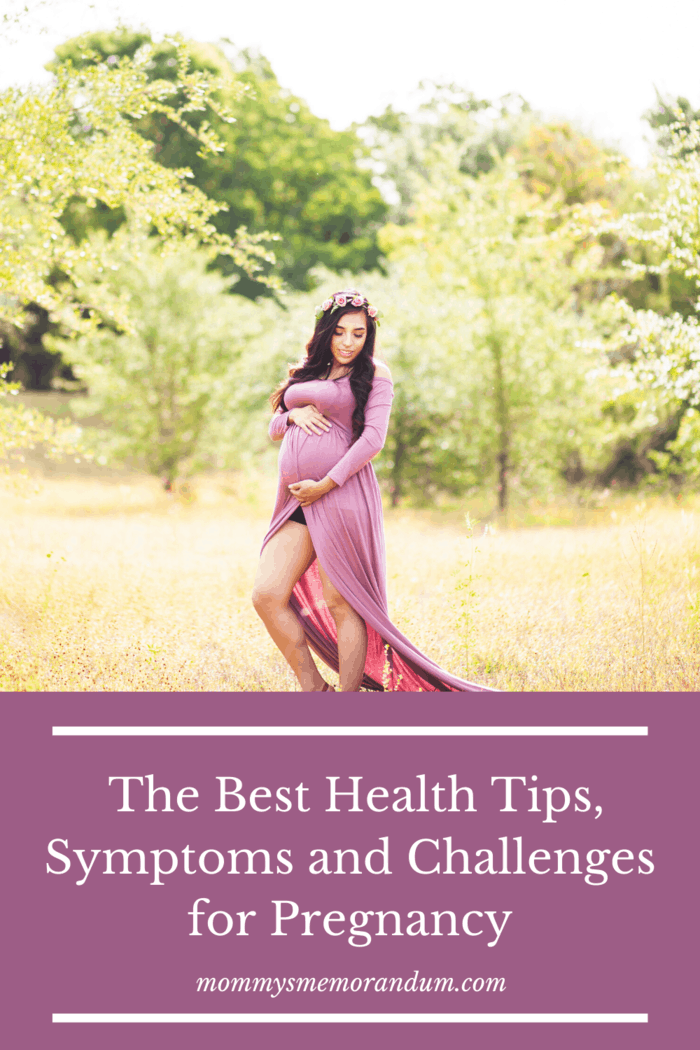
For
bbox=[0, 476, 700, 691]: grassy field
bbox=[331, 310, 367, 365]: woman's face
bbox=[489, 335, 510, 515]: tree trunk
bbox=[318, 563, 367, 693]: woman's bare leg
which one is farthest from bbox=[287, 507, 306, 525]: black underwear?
bbox=[489, 335, 510, 515]: tree trunk

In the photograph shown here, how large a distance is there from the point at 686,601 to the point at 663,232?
275cm

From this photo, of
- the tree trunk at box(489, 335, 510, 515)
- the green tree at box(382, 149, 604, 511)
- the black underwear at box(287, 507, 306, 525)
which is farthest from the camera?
the tree trunk at box(489, 335, 510, 515)

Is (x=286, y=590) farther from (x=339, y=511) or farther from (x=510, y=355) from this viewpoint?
(x=510, y=355)

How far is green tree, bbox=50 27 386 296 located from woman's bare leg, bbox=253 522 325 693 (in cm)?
2709

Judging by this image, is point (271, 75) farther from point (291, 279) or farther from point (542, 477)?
point (542, 477)

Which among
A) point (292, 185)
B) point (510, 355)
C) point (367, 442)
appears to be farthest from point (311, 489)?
point (292, 185)

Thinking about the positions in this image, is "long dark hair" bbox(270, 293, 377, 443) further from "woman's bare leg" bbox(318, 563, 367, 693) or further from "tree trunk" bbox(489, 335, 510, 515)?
"tree trunk" bbox(489, 335, 510, 515)

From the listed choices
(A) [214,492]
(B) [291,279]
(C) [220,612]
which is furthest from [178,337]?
(B) [291,279]

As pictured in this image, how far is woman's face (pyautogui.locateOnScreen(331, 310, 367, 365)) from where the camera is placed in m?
4.35

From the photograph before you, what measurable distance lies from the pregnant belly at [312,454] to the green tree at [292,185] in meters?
27.0

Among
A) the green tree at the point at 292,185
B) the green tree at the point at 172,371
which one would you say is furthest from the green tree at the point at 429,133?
the green tree at the point at 172,371

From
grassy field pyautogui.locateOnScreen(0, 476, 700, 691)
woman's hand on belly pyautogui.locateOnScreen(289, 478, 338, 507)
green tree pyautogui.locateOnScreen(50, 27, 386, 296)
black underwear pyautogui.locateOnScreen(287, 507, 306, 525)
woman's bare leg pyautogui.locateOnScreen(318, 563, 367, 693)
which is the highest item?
green tree pyautogui.locateOnScreen(50, 27, 386, 296)

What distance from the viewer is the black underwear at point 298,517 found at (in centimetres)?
447

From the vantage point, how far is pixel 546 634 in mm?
5883
